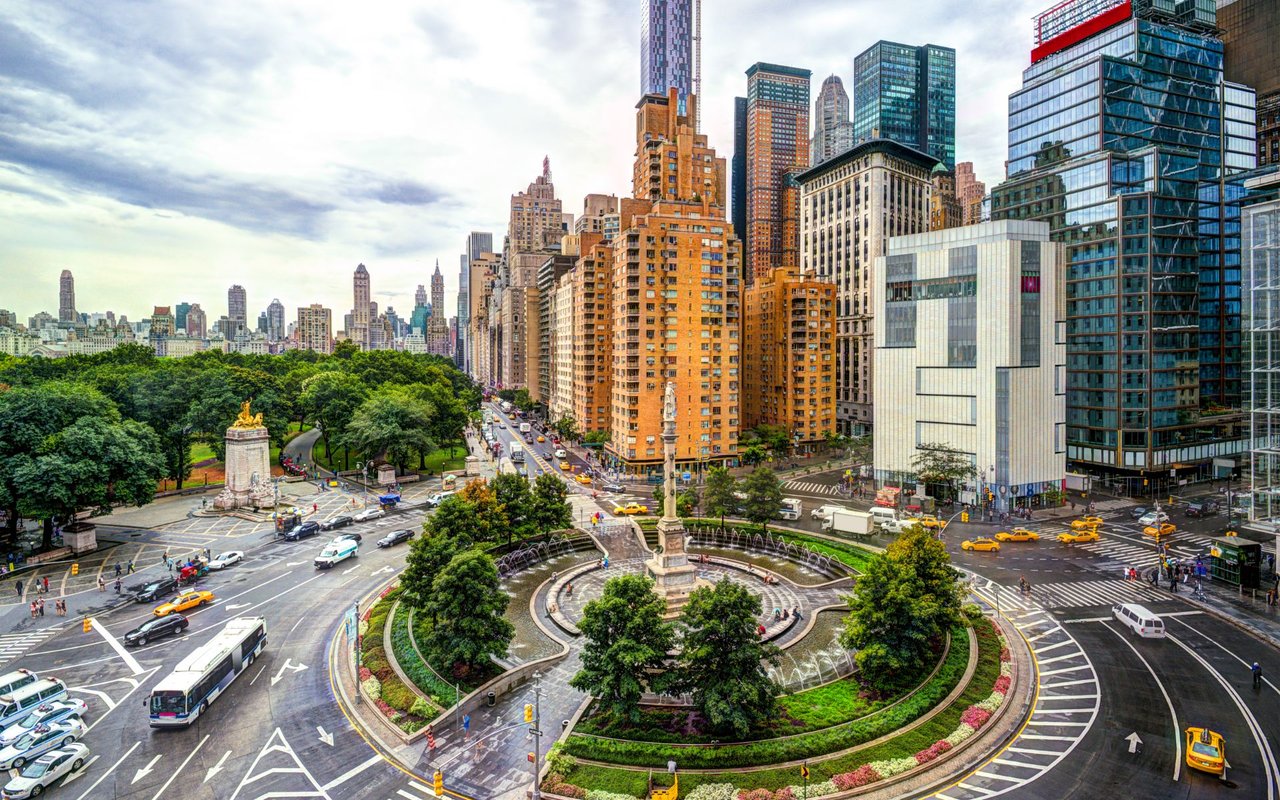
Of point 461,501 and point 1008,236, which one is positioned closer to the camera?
point 461,501

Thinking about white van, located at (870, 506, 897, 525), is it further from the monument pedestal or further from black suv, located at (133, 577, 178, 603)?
the monument pedestal

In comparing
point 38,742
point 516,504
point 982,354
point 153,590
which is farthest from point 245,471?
point 982,354

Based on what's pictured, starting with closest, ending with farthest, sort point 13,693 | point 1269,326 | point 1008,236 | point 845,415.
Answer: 1. point 13,693
2. point 1269,326
3. point 1008,236
4. point 845,415

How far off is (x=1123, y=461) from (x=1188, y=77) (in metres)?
57.7

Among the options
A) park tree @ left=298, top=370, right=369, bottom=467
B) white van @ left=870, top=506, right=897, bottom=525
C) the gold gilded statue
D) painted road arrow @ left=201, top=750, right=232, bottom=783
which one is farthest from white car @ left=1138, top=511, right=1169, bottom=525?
park tree @ left=298, top=370, right=369, bottom=467

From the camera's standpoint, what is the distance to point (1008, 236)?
73375mm

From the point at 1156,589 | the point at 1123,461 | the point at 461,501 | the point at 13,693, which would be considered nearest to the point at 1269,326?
the point at 1156,589

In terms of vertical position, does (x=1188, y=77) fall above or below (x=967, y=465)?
above

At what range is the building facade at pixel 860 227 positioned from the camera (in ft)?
417

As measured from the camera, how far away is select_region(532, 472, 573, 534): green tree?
5734 centimetres

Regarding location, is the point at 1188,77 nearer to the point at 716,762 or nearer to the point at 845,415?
the point at 845,415

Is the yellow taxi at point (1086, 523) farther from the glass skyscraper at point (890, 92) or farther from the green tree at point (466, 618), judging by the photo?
the glass skyscraper at point (890, 92)

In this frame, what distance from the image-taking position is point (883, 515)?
66.8 meters

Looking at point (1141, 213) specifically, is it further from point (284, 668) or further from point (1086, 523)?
point (284, 668)
